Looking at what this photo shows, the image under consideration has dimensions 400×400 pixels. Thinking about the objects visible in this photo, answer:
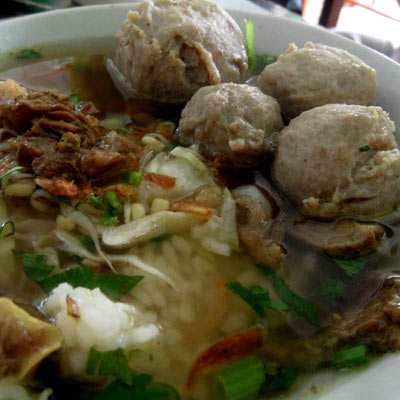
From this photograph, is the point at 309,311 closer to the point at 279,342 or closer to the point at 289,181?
the point at 279,342

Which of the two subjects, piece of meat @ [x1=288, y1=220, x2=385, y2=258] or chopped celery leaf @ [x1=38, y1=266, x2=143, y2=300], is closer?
chopped celery leaf @ [x1=38, y1=266, x2=143, y2=300]

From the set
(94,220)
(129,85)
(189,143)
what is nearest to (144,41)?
(129,85)

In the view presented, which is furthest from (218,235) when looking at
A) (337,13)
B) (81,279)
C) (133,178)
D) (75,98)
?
(337,13)

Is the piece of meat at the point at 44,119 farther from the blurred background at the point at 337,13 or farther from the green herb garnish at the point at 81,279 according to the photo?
the blurred background at the point at 337,13

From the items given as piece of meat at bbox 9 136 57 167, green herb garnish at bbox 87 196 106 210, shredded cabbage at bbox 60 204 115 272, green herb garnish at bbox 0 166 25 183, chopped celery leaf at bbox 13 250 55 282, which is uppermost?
piece of meat at bbox 9 136 57 167

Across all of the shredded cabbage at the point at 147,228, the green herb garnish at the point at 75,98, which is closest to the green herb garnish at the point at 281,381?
the shredded cabbage at the point at 147,228

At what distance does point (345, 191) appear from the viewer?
1.65 m

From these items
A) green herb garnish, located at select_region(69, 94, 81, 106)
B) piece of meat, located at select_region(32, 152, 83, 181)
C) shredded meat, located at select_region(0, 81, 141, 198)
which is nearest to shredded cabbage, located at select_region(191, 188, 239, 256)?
shredded meat, located at select_region(0, 81, 141, 198)

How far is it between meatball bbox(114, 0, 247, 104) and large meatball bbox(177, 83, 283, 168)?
0.27 meters

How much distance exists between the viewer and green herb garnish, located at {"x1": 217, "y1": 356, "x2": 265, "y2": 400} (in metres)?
1.30

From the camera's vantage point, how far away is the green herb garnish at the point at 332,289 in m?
1.59

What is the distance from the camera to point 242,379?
1319 mm

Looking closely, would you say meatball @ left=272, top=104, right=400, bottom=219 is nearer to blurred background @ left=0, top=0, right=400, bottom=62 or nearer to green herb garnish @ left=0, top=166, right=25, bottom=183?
green herb garnish @ left=0, top=166, right=25, bottom=183

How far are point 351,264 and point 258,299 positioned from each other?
1.31 feet
